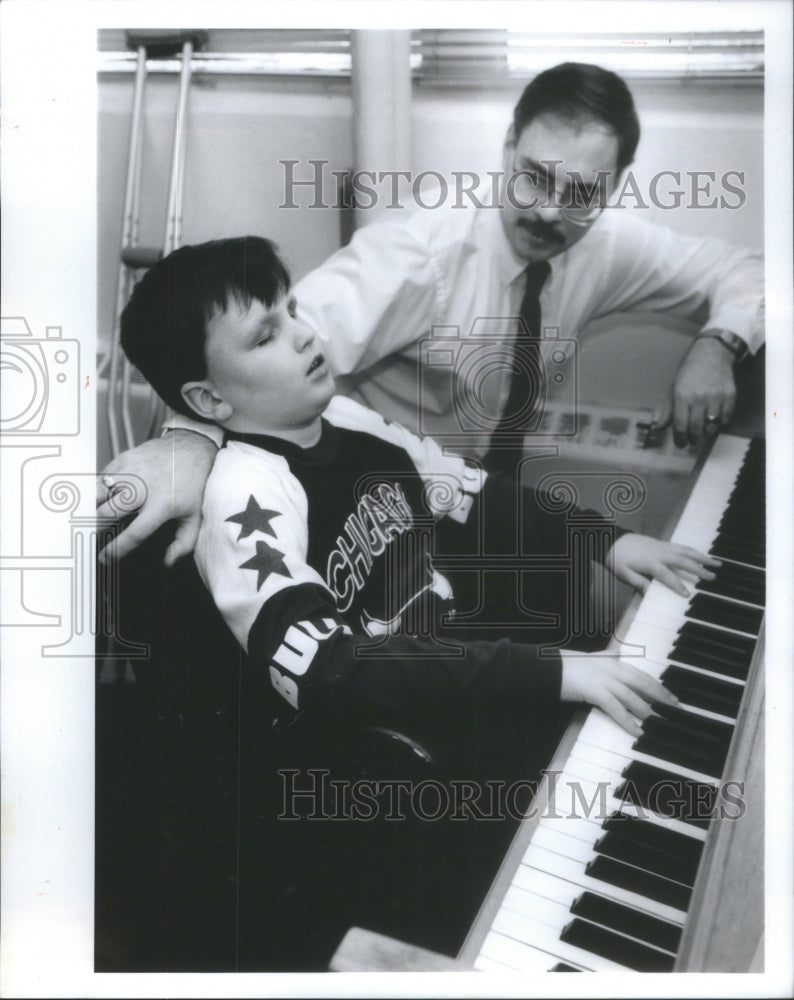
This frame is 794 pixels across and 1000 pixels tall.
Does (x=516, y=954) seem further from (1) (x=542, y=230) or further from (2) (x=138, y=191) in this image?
(2) (x=138, y=191)

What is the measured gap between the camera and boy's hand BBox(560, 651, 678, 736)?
50.9 inches

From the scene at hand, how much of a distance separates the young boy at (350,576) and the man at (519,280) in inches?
2.0

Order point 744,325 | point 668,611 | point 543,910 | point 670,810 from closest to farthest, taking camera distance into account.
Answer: point 543,910, point 670,810, point 668,611, point 744,325

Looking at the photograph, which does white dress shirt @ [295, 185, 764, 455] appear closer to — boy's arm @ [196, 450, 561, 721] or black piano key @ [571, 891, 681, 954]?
boy's arm @ [196, 450, 561, 721]

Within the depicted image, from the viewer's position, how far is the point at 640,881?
3.82 ft

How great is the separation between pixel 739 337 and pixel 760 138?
29cm

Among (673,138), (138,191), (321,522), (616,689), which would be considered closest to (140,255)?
(138,191)

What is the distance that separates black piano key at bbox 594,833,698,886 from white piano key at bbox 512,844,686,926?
4 cm

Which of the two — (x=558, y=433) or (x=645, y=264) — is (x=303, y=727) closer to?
(x=558, y=433)

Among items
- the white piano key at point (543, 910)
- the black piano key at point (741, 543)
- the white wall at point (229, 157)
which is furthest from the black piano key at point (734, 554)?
the white wall at point (229, 157)

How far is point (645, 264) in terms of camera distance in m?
1.49

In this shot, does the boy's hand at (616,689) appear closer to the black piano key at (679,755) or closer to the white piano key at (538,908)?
the black piano key at (679,755)

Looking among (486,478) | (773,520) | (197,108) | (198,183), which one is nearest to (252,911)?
(486,478)

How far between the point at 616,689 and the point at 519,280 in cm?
60
